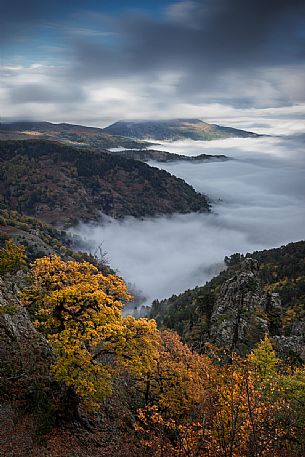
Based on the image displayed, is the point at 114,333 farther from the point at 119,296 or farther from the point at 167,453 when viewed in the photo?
the point at 167,453

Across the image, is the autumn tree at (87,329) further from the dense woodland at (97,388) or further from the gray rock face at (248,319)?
the gray rock face at (248,319)

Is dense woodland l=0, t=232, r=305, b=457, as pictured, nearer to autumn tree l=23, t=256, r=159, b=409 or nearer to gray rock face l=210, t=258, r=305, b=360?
autumn tree l=23, t=256, r=159, b=409

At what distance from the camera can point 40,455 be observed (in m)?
19.7

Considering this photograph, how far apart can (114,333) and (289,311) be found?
99619 millimetres

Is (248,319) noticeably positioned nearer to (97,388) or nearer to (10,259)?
(10,259)

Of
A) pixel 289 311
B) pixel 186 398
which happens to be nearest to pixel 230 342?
pixel 186 398

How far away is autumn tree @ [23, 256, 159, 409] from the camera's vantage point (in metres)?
20.4

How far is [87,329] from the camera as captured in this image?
67.0 feet

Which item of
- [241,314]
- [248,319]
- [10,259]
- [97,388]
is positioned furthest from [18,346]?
[241,314]

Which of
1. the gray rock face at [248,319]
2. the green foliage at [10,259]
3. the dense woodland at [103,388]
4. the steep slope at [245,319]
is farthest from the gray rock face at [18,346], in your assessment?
the steep slope at [245,319]

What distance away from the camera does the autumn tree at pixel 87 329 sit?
67.0 feet

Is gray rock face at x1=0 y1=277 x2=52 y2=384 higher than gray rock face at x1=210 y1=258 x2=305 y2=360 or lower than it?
lower

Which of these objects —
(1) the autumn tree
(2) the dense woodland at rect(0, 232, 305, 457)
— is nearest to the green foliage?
(2) the dense woodland at rect(0, 232, 305, 457)

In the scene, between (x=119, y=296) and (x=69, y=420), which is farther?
(x=119, y=296)
